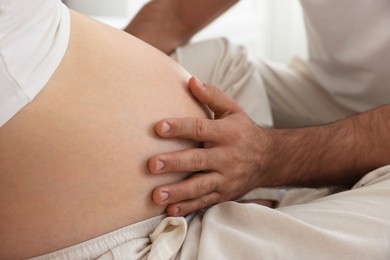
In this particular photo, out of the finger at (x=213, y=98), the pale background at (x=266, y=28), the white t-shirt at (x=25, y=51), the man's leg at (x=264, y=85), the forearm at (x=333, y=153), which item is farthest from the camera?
the pale background at (x=266, y=28)

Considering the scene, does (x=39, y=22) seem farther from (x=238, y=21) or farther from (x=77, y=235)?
(x=238, y=21)

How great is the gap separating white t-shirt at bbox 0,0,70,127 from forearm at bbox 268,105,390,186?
0.44 metres

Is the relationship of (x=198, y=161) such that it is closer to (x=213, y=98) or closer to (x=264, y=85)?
(x=213, y=98)

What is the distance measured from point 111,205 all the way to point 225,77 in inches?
25.1

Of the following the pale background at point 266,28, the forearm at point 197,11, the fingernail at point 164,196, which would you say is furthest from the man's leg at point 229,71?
the pale background at point 266,28

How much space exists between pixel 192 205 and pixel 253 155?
16 centimetres

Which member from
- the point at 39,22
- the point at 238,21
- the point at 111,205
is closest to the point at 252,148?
the point at 111,205

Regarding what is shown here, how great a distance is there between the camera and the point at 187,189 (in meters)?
0.80

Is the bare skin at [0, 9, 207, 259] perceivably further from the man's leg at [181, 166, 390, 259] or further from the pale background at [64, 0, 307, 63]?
the pale background at [64, 0, 307, 63]

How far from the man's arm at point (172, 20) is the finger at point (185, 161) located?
1.98 ft

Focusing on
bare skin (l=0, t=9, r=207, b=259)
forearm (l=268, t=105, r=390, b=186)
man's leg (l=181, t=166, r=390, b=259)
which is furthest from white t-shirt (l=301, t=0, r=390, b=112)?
bare skin (l=0, t=9, r=207, b=259)

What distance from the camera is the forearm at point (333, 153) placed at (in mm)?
1007

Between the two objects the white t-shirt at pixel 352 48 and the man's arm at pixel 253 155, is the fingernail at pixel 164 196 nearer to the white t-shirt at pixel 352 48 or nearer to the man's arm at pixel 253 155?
the man's arm at pixel 253 155

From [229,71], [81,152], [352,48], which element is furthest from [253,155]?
[352,48]
